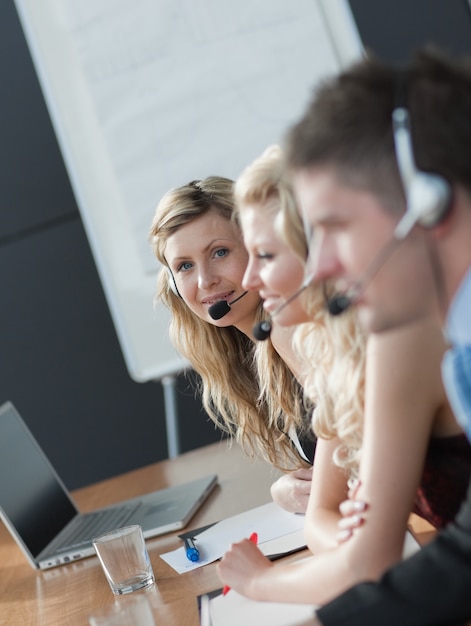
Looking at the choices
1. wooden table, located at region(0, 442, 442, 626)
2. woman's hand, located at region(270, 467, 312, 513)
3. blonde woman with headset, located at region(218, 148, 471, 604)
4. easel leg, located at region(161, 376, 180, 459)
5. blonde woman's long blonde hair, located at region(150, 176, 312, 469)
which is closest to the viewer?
blonde woman with headset, located at region(218, 148, 471, 604)

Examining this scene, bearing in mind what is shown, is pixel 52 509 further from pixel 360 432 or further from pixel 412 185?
pixel 412 185

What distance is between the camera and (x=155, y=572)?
4.81ft

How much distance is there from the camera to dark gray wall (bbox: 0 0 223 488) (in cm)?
347

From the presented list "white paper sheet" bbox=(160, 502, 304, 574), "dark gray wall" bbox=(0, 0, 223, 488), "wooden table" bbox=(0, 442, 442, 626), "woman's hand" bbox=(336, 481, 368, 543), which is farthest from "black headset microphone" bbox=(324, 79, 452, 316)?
"dark gray wall" bbox=(0, 0, 223, 488)

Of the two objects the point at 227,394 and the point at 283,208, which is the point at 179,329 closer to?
the point at 227,394

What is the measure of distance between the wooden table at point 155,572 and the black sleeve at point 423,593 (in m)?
0.32

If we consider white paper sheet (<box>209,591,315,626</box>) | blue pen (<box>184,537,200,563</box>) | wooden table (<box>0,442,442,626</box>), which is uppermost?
blue pen (<box>184,537,200,563</box>)

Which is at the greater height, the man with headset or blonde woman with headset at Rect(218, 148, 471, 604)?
the man with headset

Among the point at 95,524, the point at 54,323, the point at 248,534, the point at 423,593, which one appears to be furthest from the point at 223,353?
the point at 54,323

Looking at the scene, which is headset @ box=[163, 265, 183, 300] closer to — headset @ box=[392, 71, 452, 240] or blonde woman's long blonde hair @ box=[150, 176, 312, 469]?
blonde woman's long blonde hair @ box=[150, 176, 312, 469]

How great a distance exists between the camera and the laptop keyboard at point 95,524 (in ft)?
6.10

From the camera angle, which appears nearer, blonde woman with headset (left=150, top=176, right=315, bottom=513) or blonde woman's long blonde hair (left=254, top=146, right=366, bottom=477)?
blonde woman's long blonde hair (left=254, top=146, right=366, bottom=477)

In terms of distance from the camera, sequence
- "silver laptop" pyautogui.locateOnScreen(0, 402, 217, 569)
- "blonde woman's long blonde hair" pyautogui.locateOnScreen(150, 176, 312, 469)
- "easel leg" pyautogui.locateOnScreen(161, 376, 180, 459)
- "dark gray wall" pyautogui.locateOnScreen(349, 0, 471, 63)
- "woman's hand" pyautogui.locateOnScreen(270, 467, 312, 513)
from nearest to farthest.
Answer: "woman's hand" pyautogui.locateOnScreen(270, 467, 312, 513) < "silver laptop" pyautogui.locateOnScreen(0, 402, 217, 569) < "blonde woman's long blonde hair" pyautogui.locateOnScreen(150, 176, 312, 469) < "easel leg" pyautogui.locateOnScreen(161, 376, 180, 459) < "dark gray wall" pyautogui.locateOnScreen(349, 0, 471, 63)

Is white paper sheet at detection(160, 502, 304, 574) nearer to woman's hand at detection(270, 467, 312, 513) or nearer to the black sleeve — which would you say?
woman's hand at detection(270, 467, 312, 513)
